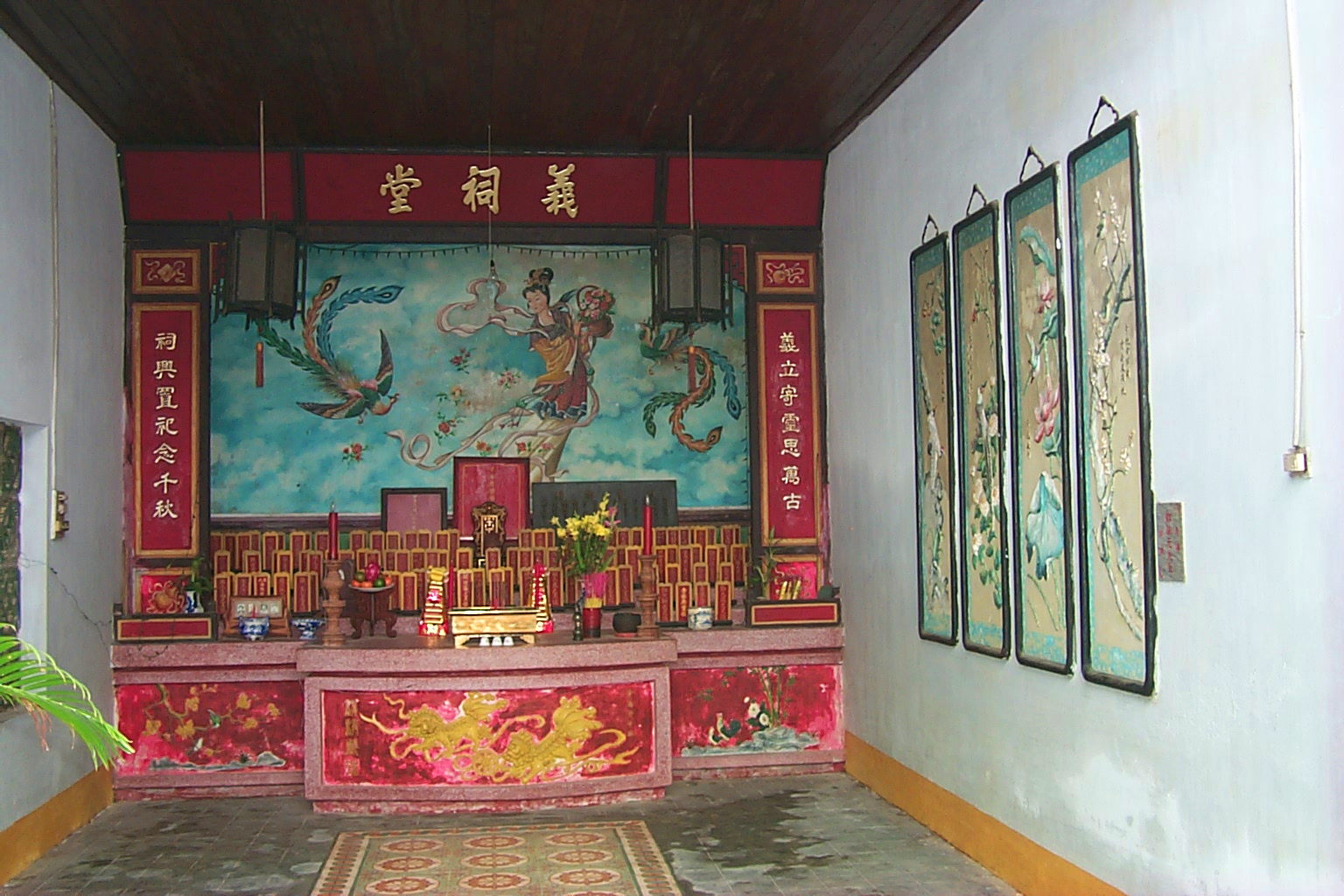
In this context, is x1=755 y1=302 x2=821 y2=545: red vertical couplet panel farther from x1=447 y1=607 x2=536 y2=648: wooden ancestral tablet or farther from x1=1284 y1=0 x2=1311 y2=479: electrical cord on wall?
x1=1284 y1=0 x2=1311 y2=479: electrical cord on wall

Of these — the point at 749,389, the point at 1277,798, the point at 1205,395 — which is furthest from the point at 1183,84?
the point at 749,389

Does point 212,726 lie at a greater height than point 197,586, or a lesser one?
lesser

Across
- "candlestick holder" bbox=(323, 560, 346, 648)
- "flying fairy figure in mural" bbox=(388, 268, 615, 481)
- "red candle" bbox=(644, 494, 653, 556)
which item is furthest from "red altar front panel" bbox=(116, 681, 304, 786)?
"red candle" bbox=(644, 494, 653, 556)

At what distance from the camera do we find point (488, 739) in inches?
267

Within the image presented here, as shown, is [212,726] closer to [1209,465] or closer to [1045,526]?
[1045,526]

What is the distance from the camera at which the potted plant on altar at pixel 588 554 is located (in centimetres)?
728

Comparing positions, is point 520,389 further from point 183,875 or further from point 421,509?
point 183,875

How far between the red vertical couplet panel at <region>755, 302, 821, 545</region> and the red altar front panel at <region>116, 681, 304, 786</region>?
2.95 m

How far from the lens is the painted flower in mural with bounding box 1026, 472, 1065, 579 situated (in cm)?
482

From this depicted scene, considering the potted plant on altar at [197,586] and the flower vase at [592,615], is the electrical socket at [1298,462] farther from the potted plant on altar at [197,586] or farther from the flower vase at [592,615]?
the potted plant on altar at [197,586]

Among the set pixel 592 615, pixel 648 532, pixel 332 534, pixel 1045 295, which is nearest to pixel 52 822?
pixel 332 534

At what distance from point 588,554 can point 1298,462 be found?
4708 mm

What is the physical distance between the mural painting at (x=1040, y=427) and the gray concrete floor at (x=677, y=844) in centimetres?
113

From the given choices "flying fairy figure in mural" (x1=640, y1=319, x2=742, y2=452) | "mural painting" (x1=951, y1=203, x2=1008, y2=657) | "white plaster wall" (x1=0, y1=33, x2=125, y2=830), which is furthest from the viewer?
"flying fairy figure in mural" (x1=640, y1=319, x2=742, y2=452)
